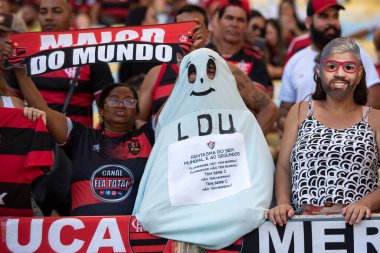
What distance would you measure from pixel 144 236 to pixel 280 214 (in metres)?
0.79

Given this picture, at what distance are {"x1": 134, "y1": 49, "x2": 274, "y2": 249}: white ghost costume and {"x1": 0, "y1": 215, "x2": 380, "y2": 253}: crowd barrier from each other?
0.23 ft

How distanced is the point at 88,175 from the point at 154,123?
0.55 metres

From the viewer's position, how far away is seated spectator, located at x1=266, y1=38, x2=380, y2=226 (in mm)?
5281

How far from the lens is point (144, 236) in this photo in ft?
17.7

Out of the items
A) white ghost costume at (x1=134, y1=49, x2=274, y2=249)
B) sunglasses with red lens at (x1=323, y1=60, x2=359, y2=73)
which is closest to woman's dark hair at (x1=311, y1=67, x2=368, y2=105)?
sunglasses with red lens at (x1=323, y1=60, x2=359, y2=73)

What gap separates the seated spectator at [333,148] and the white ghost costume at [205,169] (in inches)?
5.7

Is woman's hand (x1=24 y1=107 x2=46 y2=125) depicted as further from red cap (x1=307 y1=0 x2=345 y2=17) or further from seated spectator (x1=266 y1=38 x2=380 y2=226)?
red cap (x1=307 y1=0 x2=345 y2=17)

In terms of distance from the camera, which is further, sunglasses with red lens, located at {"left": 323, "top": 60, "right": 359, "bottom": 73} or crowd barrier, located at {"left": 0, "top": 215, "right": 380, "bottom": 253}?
sunglasses with red lens, located at {"left": 323, "top": 60, "right": 359, "bottom": 73}

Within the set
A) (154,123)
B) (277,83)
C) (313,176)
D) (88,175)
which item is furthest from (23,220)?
(277,83)

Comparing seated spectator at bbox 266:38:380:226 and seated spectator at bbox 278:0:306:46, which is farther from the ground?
seated spectator at bbox 278:0:306:46

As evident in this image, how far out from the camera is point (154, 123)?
625 centimetres

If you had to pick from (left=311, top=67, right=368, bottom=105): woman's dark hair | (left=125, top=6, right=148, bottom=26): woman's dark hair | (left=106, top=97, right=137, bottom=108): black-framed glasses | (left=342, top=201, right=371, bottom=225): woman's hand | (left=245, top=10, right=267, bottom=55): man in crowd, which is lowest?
(left=342, top=201, right=371, bottom=225): woman's hand

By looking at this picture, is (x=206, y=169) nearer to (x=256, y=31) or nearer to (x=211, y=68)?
(x=211, y=68)

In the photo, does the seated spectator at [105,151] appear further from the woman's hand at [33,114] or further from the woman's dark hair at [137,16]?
the woman's dark hair at [137,16]
